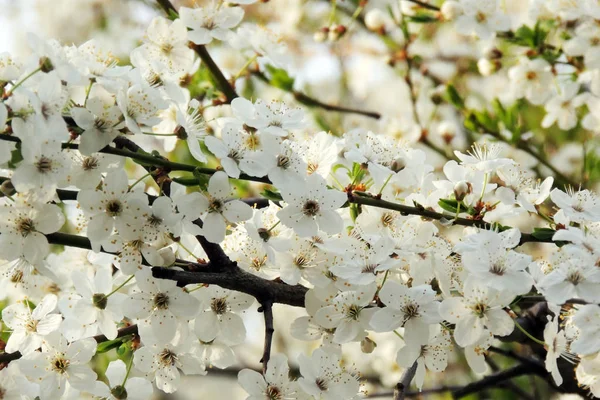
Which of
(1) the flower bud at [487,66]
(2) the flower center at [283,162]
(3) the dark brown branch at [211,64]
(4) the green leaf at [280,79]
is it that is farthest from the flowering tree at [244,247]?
(1) the flower bud at [487,66]

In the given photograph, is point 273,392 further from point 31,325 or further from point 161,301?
point 31,325

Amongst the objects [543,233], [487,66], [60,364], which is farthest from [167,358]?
[487,66]

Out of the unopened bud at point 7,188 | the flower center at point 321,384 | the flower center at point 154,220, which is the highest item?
the unopened bud at point 7,188

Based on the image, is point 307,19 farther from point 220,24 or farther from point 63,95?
point 63,95

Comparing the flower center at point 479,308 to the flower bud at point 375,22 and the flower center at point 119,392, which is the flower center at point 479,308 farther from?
the flower bud at point 375,22

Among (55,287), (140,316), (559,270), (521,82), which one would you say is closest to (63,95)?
(140,316)

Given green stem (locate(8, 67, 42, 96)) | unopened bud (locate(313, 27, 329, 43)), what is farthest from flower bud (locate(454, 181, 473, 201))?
unopened bud (locate(313, 27, 329, 43))

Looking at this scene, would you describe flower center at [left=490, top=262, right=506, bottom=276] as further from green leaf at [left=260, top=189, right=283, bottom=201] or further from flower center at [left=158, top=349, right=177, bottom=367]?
flower center at [left=158, top=349, right=177, bottom=367]
